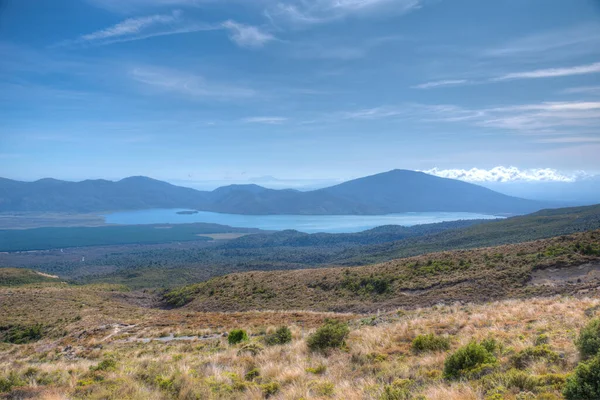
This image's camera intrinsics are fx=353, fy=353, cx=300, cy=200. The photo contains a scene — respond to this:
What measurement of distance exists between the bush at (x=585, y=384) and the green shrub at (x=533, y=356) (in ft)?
5.06

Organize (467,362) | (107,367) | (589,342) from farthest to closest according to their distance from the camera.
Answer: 1. (107,367)
2. (467,362)
3. (589,342)

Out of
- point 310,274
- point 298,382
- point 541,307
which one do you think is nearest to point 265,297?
point 310,274

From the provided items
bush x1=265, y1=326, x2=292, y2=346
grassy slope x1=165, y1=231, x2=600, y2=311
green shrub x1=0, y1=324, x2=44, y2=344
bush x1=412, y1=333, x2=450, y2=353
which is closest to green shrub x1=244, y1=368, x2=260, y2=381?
bush x1=265, y1=326, x2=292, y2=346

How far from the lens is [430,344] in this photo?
25.5 feet

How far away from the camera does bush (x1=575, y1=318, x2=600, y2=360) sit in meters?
5.35

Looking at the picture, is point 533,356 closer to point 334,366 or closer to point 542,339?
point 542,339

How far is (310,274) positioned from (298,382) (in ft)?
78.5

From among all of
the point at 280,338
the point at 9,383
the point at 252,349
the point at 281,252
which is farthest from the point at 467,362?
the point at 281,252

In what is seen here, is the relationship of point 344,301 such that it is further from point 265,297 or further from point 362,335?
point 362,335

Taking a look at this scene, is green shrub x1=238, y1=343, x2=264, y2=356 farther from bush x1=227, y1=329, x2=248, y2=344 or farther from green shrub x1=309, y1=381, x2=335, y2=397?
green shrub x1=309, y1=381, x2=335, y2=397

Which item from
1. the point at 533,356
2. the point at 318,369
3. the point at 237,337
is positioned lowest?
the point at 237,337

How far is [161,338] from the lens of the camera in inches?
575

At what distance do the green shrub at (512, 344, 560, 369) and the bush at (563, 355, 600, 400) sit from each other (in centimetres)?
154

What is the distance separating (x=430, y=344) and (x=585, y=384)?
3819 mm
